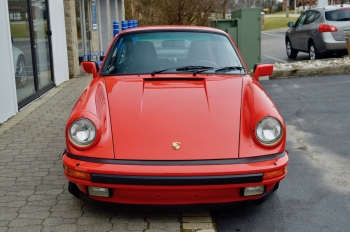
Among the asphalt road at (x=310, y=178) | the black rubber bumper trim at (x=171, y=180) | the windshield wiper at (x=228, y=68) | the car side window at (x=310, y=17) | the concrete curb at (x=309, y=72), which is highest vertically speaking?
the car side window at (x=310, y=17)

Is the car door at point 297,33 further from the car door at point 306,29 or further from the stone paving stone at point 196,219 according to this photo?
the stone paving stone at point 196,219

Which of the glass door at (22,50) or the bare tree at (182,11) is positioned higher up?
the bare tree at (182,11)

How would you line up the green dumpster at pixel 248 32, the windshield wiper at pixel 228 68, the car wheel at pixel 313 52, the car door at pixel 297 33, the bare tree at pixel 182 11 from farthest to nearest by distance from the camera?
the bare tree at pixel 182 11 < the car door at pixel 297 33 < the car wheel at pixel 313 52 < the green dumpster at pixel 248 32 < the windshield wiper at pixel 228 68

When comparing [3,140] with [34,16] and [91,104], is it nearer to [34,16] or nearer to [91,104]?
[91,104]

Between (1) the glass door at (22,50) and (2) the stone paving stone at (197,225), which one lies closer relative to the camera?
(2) the stone paving stone at (197,225)

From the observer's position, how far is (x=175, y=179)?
3.39 metres

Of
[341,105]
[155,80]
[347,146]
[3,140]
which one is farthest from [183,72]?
[341,105]

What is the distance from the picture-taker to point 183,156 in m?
3.51

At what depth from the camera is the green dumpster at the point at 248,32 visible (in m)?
11.8

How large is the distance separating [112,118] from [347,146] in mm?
3390

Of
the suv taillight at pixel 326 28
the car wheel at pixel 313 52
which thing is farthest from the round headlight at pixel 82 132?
the car wheel at pixel 313 52

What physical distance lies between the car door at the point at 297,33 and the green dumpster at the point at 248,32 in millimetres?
3650

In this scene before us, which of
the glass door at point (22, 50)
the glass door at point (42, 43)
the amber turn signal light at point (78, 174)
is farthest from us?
the glass door at point (42, 43)

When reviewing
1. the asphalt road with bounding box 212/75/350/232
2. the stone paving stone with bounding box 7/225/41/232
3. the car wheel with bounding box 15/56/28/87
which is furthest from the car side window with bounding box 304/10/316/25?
the stone paving stone with bounding box 7/225/41/232
